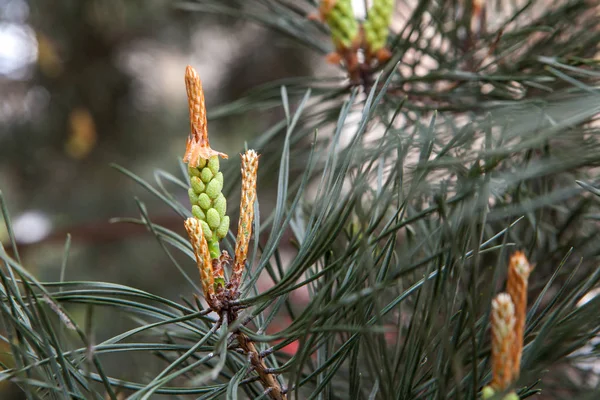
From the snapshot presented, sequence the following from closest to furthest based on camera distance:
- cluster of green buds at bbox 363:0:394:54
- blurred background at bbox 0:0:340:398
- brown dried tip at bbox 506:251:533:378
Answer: brown dried tip at bbox 506:251:533:378, cluster of green buds at bbox 363:0:394:54, blurred background at bbox 0:0:340:398

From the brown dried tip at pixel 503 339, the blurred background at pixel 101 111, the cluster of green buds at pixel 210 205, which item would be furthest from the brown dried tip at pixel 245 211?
the blurred background at pixel 101 111

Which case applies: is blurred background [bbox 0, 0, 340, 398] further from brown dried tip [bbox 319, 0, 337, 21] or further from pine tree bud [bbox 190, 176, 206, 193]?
pine tree bud [bbox 190, 176, 206, 193]

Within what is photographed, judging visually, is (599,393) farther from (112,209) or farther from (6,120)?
(6,120)

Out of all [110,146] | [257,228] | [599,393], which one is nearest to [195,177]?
[257,228]

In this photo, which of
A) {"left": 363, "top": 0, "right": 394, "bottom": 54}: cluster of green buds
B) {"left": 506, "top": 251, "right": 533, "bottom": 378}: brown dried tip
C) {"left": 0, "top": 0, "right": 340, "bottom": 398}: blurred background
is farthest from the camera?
{"left": 0, "top": 0, "right": 340, "bottom": 398}: blurred background

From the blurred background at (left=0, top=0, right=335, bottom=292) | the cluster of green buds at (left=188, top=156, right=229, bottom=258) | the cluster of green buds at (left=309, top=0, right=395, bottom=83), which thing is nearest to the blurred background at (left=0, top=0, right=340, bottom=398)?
the blurred background at (left=0, top=0, right=335, bottom=292)

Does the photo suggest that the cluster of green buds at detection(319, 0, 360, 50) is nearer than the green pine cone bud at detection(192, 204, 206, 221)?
No

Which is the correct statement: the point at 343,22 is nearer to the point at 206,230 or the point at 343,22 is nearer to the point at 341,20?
the point at 341,20
